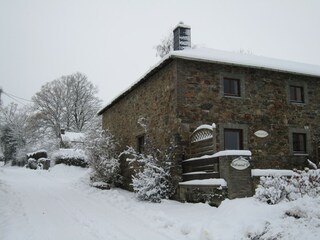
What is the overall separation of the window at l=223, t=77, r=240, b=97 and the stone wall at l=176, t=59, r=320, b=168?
0.66ft

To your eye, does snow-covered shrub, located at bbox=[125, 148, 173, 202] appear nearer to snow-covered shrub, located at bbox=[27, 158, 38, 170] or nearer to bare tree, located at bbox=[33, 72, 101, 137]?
snow-covered shrub, located at bbox=[27, 158, 38, 170]

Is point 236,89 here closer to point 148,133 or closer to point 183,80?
point 183,80

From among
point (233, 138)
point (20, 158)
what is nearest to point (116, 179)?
point (233, 138)

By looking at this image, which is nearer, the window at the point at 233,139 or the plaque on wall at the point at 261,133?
the window at the point at 233,139

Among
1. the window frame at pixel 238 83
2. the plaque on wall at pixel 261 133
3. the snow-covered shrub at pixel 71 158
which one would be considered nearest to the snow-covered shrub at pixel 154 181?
the window frame at pixel 238 83

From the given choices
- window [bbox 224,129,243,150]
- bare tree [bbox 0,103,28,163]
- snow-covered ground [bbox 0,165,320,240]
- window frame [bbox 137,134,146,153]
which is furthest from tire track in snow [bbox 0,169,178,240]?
bare tree [bbox 0,103,28,163]

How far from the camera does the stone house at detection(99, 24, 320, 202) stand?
11273 mm

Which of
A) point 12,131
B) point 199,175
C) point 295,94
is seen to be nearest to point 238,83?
point 295,94

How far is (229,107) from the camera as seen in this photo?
12.1 metres

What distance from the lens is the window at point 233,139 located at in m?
11.9

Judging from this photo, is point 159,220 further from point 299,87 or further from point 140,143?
point 299,87

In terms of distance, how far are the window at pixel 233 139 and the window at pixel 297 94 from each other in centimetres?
331

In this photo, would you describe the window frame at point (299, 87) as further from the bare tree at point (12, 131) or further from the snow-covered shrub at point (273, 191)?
the bare tree at point (12, 131)

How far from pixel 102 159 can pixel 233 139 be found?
6.26 metres
